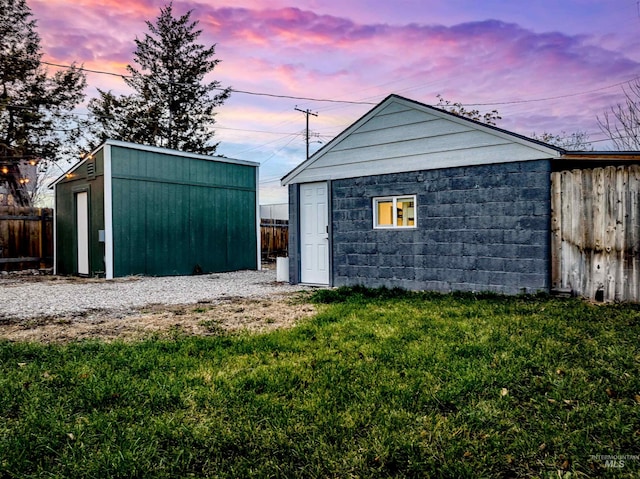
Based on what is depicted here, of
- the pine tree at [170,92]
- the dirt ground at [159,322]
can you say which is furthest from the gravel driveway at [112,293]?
the pine tree at [170,92]

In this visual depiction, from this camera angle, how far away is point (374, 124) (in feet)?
27.9

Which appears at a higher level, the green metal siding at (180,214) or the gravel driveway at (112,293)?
the green metal siding at (180,214)

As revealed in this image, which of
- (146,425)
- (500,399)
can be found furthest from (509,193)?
(146,425)

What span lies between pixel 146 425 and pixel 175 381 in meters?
0.68

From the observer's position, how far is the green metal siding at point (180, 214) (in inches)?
453

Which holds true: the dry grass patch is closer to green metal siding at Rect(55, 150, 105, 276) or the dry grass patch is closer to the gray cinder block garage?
the gray cinder block garage

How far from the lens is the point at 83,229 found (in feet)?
40.5

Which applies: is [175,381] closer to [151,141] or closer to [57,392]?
[57,392]

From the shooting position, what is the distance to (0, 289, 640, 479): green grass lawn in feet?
6.58

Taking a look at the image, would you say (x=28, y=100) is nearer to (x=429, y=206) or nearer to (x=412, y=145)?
(x=412, y=145)

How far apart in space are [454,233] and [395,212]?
4.32ft

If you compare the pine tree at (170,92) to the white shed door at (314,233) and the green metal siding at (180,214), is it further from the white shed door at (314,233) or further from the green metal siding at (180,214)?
the white shed door at (314,233)

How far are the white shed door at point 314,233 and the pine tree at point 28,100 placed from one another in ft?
47.4

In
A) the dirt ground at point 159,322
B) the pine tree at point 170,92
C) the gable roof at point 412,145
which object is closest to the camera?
the dirt ground at point 159,322
